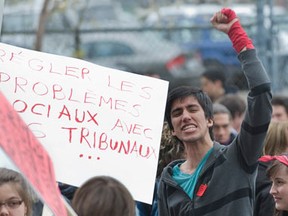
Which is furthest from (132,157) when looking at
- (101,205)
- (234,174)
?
(101,205)

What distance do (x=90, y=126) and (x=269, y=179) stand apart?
117cm

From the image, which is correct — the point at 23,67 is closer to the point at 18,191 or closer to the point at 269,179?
the point at 18,191

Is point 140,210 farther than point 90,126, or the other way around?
point 140,210

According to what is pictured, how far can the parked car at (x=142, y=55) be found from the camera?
15.8m

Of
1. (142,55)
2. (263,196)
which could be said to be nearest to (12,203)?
(263,196)

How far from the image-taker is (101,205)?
13.5ft

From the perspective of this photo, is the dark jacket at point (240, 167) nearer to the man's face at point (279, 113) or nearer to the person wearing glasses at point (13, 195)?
the person wearing glasses at point (13, 195)

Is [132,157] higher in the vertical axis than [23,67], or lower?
lower

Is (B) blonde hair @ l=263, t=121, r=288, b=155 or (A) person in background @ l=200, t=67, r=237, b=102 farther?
(A) person in background @ l=200, t=67, r=237, b=102

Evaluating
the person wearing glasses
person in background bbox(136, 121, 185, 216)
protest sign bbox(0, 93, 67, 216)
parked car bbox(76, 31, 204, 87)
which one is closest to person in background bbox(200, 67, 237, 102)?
parked car bbox(76, 31, 204, 87)

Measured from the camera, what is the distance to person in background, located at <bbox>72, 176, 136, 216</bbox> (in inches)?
161

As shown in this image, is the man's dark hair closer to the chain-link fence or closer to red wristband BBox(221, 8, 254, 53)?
red wristband BBox(221, 8, 254, 53)

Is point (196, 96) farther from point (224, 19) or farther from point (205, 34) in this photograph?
point (205, 34)

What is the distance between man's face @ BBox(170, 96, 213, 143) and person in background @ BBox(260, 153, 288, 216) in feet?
1.20
